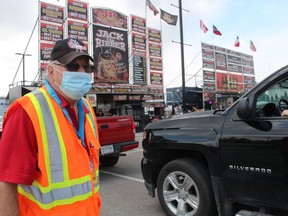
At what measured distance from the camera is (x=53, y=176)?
166 cm

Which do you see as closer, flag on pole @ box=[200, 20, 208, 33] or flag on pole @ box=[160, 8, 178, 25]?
flag on pole @ box=[160, 8, 178, 25]

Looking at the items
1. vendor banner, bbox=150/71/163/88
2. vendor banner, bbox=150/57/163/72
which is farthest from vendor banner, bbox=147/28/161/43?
vendor banner, bbox=150/71/163/88

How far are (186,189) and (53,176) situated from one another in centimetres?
253

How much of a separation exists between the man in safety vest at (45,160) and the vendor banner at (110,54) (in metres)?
21.3

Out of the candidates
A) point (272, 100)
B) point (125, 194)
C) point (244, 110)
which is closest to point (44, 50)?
point (125, 194)

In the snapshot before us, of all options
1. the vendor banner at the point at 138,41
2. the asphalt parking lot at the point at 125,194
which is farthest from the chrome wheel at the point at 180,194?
the vendor banner at the point at 138,41

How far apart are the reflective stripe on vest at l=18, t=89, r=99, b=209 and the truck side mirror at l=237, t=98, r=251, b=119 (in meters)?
1.88

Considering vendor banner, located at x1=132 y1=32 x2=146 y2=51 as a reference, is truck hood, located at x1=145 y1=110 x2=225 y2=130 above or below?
below

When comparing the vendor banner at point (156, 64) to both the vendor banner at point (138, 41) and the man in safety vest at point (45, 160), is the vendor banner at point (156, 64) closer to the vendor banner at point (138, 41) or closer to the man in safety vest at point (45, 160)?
→ the vendor banner at point (138, 41)

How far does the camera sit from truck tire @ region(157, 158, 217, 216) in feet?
11.9

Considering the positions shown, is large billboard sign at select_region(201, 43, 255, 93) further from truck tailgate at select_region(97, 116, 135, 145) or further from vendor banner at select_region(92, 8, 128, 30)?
truck tailgate at select_region(97, 116, 135, 145)

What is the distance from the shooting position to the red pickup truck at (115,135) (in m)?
7.12

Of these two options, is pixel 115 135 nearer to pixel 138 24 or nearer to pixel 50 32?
pixel 50 32

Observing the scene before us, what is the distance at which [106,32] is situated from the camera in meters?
23.8
